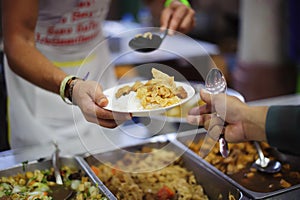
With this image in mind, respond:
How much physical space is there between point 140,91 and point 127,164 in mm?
429

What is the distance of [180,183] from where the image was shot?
147 cm

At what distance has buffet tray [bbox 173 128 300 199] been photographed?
1.26 meters

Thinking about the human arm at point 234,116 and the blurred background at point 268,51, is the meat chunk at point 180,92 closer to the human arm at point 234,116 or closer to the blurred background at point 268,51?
the human arm at point 234,116

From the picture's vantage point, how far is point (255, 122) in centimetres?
135

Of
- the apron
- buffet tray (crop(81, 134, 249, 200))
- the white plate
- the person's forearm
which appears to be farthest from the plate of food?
the apron

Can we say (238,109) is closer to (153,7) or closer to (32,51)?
(32,51)

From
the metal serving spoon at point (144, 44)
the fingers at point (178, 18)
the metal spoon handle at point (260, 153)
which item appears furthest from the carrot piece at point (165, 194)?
the fingers at point (178, 18)

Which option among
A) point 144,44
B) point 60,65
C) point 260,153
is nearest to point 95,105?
point 144,44

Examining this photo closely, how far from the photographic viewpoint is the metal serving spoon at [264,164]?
150 cm

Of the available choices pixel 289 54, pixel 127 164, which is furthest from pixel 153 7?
pixel 289 54

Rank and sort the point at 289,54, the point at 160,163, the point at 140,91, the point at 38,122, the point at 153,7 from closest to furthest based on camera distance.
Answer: the point at 140,91 < the point at 160,163 < the point at 38,122 < the point at 153,7 < the point at 289,54

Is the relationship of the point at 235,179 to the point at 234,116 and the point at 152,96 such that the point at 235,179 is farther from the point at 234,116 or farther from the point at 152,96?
the point at 152,96

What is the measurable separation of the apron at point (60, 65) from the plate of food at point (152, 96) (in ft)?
2.02

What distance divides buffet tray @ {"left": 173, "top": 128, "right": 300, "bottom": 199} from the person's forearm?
0.15 m
